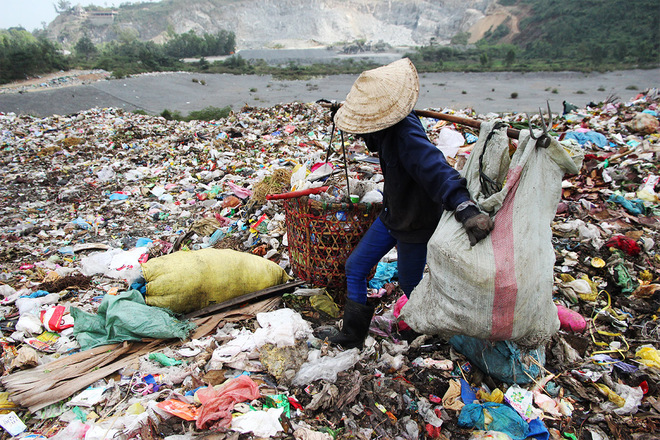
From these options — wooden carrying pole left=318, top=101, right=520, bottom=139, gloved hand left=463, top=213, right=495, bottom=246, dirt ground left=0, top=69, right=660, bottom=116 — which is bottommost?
gloved hand left=463, top=213, right=495, bottom=246

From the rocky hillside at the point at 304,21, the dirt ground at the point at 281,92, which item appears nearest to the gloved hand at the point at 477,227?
the dirt ground at the point at 281,92

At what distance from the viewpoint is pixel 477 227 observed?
1354 millimetres

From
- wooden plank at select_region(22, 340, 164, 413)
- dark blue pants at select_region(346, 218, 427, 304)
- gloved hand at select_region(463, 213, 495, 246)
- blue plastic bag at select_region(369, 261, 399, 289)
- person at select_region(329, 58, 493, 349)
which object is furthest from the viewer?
blue plastic bag at select_region(369, 261, 399, 289)

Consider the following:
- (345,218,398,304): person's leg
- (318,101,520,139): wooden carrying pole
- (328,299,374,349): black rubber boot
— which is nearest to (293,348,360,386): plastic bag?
(328,299,374,349): black rubber boot

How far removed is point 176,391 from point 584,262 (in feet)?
8.99

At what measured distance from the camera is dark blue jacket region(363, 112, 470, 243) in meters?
1.48

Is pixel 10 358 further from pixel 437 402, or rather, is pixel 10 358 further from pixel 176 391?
pixel 437 402

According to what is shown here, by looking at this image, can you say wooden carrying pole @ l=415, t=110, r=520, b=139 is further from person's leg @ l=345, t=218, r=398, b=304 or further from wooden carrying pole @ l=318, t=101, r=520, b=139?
person's leg @ l=345, t=218, r=398, b=304

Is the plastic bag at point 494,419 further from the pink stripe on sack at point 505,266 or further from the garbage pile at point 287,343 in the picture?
the pink stripe on sack at point 505,266

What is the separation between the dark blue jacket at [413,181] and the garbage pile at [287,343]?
41cm

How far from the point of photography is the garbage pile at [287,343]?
5.25ft

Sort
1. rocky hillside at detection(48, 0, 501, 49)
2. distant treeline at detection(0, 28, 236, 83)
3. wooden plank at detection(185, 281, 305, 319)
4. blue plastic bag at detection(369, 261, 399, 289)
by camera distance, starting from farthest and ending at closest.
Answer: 1. rocky hillside at detection(48, 0, 501, 49)
2. distant treeline at detection(0, 28, 236, 83)
3. blue plastic bag at detection(369, 261, 399, 289)
4. wooden plank at detection(185, 281, 305, 319)

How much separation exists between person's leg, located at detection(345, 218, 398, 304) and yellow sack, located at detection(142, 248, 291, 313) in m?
0.76

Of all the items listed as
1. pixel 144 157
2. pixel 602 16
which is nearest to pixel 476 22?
pixel 602 16
